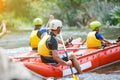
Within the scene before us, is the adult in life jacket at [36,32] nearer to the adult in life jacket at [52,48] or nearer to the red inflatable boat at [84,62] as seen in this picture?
the red inflatable boat at [84,62]

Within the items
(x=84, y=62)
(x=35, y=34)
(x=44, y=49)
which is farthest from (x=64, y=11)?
(x=44, y=49)

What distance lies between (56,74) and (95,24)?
9.80 feet

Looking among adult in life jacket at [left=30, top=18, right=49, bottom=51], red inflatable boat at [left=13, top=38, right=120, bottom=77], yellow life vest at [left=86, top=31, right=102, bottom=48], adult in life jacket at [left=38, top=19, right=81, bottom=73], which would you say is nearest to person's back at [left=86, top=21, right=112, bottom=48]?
yellow life vest at [left=86, top=31, right=102, bottom=48]

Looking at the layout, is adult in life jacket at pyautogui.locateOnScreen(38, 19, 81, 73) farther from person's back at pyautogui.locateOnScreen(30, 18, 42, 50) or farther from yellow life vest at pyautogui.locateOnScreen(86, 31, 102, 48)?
yellow life vest at pyautogui.locateOnScreen(86, 31, 102, 48)

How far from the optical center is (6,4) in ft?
162

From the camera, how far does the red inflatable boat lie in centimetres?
703

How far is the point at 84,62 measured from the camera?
8297 mm

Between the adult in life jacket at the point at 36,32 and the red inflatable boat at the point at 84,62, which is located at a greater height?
the adult in life jacket at the point at 36,32

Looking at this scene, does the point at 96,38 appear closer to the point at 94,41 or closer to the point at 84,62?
the point at 94,41

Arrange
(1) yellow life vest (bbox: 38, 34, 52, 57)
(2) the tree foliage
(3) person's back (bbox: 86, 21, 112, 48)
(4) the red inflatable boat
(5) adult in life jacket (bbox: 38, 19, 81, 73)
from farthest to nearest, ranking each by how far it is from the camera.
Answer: (2) the tree foliage, (3) person's back (bbox: 86, 21, 112, 48), (4) the red inflatable boat, (1) yellow life vest (bbox: 38, 34, 52, 57), (5) adult in life jacket (bbox: 38, 19, 81, 73)

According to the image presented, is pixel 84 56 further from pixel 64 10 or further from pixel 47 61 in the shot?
pixel 64 10

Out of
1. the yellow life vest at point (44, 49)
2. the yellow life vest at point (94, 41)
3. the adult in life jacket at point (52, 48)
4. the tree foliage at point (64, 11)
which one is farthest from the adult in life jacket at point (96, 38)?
the tree foliage at point (64, 11)

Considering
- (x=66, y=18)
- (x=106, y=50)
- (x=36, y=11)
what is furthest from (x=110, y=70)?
(x=36, y=11)

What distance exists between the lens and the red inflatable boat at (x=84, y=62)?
7.03m
